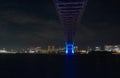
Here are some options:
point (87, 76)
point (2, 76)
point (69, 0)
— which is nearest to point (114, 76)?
point (87, 76)

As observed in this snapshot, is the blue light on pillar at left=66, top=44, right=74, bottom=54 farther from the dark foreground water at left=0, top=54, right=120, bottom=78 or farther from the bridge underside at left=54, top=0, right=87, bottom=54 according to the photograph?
the dark foreground water at left=0, top=54, right=120, bottom=78

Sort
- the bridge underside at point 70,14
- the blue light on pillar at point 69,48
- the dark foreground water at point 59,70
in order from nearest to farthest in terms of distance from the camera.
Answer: the dark foreground water at point 59,70
the bridge underside at point 70,14
the blue light on pillar at point 69,48

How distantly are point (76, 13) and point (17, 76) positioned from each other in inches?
1222

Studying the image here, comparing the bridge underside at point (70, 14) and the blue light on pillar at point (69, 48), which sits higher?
the bridge underside at point (70, 14)

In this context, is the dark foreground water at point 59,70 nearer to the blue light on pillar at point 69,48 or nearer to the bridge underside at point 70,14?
the bridge underside at point 70,14

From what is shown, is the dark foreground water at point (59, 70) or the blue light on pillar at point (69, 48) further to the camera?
the blue light on pillar at point (69, 48)

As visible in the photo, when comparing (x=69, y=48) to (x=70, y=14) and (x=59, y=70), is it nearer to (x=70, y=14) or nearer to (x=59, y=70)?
(x=70, y=14)

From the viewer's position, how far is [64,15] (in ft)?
189

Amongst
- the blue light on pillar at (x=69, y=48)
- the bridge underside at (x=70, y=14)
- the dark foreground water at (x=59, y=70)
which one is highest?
the bridge underside at (x=70, y=14)

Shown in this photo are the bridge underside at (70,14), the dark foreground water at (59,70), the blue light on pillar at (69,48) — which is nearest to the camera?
the dark foreground water at (59,70)

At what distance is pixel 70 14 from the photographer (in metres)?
56.7

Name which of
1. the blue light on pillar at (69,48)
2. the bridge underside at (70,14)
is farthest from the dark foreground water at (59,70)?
the blue light on pillar at (69,48)

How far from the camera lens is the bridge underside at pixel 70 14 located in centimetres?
4875

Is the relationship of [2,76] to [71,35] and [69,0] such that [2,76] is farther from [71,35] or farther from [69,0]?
[71,35]
